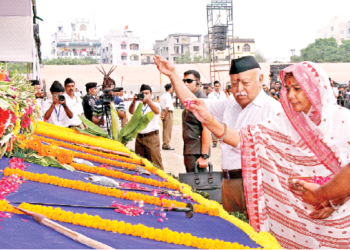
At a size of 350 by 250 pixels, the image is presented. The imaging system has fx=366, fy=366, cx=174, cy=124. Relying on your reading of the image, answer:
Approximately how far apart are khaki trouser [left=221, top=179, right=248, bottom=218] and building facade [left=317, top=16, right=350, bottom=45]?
96.4 metres

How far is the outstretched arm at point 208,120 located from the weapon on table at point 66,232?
0.74 meters

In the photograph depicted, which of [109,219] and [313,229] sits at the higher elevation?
[109,219]

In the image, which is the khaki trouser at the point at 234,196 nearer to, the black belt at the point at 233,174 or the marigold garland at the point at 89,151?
the black belt at the point at 233,174

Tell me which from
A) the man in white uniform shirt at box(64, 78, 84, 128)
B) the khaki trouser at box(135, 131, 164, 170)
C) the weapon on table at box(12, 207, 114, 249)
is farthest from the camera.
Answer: the man in white uniform shirt at box(64, 78, 84, 128)

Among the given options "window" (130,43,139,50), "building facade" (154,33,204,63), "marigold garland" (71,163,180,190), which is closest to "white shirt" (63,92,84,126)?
"marigold garland" (71,163,180,190)

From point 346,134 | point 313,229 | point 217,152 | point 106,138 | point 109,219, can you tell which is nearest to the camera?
point 109,219

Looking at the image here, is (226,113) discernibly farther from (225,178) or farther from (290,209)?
(290,209)

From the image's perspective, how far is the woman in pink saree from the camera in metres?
1.71

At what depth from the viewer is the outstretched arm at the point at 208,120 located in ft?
5.72

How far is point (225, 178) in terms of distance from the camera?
2484 mm

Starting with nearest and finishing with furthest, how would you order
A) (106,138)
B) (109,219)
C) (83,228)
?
(83,228) < (109,219) < (106,138)

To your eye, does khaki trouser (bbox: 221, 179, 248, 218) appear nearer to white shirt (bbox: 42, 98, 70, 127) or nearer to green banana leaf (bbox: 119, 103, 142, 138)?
green banana leaf (bbox: 119, 103, 142, 138)

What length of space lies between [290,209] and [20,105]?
163 cm

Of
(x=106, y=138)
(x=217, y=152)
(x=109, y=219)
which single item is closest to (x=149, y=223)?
(x=109, y=219)
